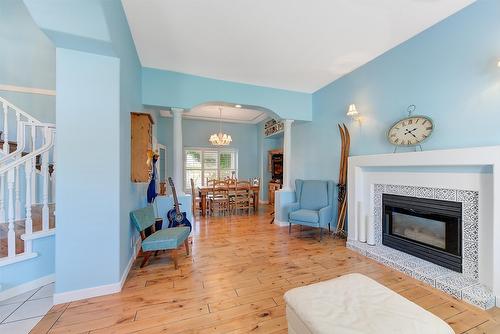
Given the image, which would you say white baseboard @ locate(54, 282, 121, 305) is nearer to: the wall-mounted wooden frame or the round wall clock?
the wall-mounted wooden frame

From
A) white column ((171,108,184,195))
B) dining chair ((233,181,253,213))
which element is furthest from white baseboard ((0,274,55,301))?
dining chair ((233,181,253,213))

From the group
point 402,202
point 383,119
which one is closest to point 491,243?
point 402,202

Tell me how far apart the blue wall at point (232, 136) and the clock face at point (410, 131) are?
5.21m

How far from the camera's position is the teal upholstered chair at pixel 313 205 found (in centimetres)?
356

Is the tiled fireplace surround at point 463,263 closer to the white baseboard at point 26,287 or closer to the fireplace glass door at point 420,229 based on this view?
the fireplace glass door at point 420,229

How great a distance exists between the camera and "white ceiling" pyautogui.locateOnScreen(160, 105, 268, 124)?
5912 millimetres

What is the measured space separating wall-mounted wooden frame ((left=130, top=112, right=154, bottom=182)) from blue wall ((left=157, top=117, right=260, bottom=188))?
13.5 feet

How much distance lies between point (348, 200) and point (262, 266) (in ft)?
5.79

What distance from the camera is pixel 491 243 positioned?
1.91 metres

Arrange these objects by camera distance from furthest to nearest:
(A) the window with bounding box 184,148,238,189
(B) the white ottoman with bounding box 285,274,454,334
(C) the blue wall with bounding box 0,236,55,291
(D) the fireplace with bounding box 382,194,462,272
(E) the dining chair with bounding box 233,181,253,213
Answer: (A) the window with bounding box 184,148,238,189, (E) the dining chair with bounding box 233,181,253,213, (D) the fireplace with bounding box 382,194,462,272, (C) the blue wall with bounding box 0,236,55,291, (B) the white ottoman with bounding box 285,274,454,334

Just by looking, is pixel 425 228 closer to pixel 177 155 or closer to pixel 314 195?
pixel 314 195

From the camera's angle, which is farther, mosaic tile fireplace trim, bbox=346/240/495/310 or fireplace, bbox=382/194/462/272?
fireplace, bbox=382/194/462/272

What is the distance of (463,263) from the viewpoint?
2.16m

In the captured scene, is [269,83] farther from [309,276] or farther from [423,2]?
[309,276]
